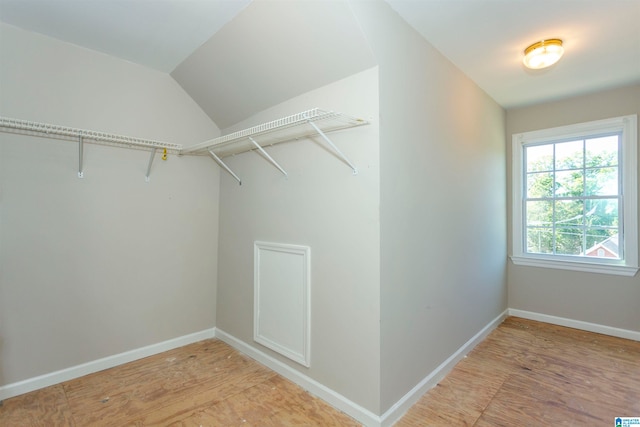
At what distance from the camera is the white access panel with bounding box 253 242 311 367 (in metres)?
2.07

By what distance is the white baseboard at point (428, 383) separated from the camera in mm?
1740

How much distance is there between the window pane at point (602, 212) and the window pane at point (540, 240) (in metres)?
0.36

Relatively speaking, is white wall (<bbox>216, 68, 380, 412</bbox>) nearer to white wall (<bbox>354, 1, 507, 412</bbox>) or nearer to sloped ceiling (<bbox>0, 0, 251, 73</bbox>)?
white wall (<bbox>354, 1, 507, 412</bbox>)

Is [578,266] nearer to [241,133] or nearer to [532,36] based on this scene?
[532,36]

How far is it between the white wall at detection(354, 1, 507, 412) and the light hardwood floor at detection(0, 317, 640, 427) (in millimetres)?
268

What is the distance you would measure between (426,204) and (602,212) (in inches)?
89.6

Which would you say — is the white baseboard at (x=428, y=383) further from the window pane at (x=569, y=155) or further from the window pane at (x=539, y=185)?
the window pane at (x=569, y=155)

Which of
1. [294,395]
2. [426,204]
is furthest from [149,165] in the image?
[426,204]

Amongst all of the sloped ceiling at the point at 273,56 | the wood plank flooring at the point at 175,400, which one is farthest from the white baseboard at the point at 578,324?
the sloped ceiling at the point at 273,56

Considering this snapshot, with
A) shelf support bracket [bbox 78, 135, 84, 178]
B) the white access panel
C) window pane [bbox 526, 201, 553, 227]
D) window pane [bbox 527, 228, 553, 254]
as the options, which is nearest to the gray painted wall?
window pane [bbox 527, 228, 553, 254]

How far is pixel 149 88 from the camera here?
99.3 inches

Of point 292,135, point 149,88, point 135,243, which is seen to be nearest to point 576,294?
point 292,135

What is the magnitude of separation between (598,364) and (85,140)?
14.0ft

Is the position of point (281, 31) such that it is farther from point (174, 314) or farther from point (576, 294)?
point (576, 294)
